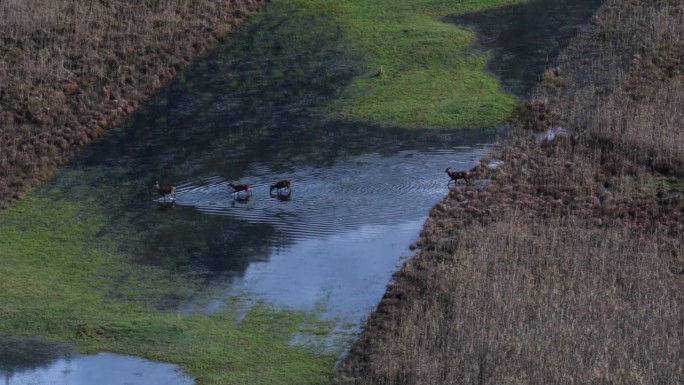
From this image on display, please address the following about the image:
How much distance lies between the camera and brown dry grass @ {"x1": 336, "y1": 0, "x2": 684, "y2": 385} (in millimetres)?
17250

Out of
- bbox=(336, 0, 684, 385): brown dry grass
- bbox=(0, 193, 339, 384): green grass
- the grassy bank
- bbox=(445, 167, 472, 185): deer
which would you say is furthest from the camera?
the grassy bank

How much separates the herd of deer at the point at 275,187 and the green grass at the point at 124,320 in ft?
6.27

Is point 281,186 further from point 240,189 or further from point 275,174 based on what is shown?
point 275,174

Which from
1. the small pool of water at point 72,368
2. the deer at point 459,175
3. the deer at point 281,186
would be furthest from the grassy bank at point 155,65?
the small pool of water at point 72,368

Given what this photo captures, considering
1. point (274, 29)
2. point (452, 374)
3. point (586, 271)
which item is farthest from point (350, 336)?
point (274, 29)

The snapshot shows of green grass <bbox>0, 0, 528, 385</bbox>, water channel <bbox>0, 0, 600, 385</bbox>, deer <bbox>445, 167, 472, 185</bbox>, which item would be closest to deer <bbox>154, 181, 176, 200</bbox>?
water channel <bbox>0, 0, 600, 385</bbox>

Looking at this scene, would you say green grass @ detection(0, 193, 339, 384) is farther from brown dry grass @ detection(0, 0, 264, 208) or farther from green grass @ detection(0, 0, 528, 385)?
brown dry grass @ detection(0, 0, 264, 208)

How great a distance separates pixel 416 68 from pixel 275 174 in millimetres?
8717

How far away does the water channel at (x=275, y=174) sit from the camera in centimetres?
2197

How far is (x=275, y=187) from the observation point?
26312mm

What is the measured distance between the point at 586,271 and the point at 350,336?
15.4ft

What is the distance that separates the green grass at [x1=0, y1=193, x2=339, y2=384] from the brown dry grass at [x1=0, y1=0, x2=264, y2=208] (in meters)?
3.48

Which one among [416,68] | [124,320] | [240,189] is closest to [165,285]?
[124,320]

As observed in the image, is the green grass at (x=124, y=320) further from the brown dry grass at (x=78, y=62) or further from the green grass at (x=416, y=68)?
the green grass at (x=416, y=68)
